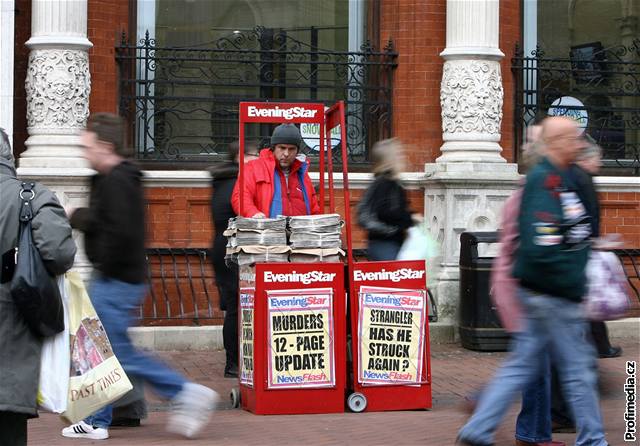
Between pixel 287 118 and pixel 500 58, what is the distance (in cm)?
502

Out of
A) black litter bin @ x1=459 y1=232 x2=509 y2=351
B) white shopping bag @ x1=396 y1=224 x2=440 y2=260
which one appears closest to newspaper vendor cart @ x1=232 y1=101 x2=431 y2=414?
white shopping bag @ x1=396 y1=224 x2=440 y2=260

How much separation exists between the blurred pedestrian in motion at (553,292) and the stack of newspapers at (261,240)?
7.90 feet

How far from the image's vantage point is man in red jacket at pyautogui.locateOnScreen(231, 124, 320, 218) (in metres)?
9.09

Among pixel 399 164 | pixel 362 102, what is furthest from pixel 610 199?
pixel 399 164

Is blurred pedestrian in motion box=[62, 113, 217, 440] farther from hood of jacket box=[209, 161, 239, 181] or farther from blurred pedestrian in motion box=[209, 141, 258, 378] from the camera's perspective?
hood of jacket box=[209, 161, 239, 181]

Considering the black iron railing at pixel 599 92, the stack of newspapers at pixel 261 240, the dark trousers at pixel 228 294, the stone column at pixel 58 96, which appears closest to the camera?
the stack of newspapers at pixel 261 240

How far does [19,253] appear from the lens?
5551 millimetres

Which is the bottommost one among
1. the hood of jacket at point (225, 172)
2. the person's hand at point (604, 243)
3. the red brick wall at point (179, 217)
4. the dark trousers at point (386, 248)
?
the dark trousers at point (386, 248)

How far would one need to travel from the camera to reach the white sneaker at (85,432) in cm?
772

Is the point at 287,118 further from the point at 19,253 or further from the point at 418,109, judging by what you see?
the point at 418,109

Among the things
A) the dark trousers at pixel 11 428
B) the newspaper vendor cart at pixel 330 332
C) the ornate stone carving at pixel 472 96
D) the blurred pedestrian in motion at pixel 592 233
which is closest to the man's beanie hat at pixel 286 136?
the newspaper vendor cart at pixel 330 332

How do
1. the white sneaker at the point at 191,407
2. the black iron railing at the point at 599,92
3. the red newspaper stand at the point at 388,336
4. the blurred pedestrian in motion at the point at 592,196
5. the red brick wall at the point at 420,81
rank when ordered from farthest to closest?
the black iron railing at the point at 599,92
the red brick wall at the point at 420,81
the red newspaper stand at the point at 388,336
the white sneaker at the point at 191,407
the blurred pedestrian in motion at the point at 592,196

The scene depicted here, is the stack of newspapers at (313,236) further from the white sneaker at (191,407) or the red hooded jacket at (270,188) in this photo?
the white sneaker at (191,407)

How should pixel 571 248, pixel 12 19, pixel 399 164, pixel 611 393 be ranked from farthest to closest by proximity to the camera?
1. pixel 12 19
2. pixel 399 164
3. pixel 611 393
4. pixel 571 248
